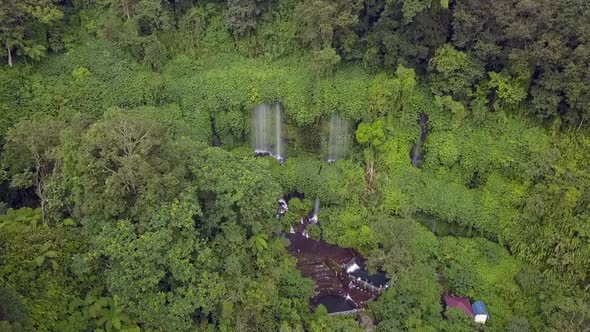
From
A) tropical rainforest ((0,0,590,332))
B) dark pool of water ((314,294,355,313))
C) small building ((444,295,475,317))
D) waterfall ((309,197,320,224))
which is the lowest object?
dark pool of water ((314,294,355,313))

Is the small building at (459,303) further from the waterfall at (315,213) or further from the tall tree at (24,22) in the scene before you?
the tall tree at (24,22)

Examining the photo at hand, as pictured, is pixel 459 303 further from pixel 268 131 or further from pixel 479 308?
pixel 268 131

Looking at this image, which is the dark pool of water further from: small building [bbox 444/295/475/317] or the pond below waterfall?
small building [bbox 444/295/475/317]

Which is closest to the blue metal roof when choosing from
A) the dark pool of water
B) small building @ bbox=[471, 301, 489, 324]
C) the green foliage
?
small building @ bbox=[471, 301, 489, 324]

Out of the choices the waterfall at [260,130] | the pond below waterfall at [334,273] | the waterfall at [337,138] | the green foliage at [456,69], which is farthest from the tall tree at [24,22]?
the green foliage at [456,69]

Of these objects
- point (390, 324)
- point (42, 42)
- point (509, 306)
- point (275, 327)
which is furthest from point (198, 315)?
point (42, 42)

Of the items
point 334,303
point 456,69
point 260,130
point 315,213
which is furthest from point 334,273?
point 456,69
